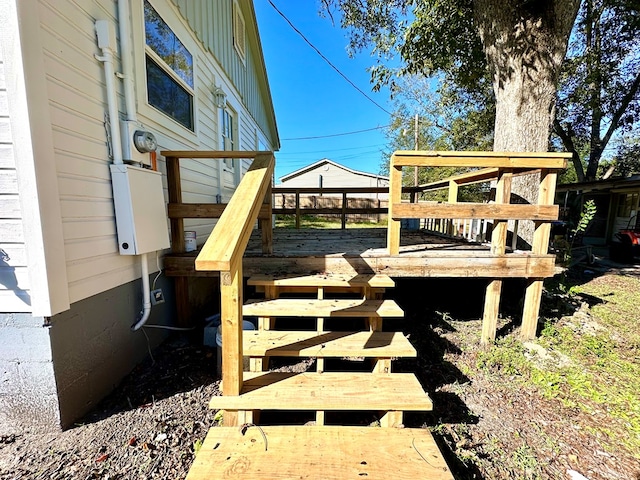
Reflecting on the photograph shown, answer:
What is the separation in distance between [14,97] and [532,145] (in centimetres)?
502

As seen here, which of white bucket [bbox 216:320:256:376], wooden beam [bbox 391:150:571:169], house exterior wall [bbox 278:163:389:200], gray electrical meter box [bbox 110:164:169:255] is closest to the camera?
white bucket [bbox 216:320:256:376]

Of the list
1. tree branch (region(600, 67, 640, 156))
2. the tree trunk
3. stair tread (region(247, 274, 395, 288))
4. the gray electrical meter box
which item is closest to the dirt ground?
stair tread (region(247, 274, 395, 288))

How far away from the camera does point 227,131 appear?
18.4 feet

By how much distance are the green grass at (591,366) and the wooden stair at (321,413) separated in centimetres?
142

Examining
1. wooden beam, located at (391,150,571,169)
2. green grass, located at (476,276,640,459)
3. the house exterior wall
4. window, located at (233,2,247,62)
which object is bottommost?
green grass, located at (476,276,640,459)

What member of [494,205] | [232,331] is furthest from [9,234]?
[494,205]

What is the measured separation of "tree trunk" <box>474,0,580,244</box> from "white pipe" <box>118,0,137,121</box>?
4.38m

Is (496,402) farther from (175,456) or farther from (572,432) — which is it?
(175,456)

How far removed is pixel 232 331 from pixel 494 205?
103 inches

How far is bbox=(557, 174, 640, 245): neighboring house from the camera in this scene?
9.70 metres

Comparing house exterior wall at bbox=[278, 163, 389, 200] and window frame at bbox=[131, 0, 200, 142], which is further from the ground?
house exterior wall at bbox=[278, 163, 389, 200]

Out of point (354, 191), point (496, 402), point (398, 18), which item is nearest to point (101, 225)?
point (496, 402)

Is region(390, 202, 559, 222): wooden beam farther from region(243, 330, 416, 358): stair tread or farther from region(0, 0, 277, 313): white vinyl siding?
region(0, 0, 277, 313): white vinyl siding

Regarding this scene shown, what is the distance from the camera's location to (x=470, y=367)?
2771 mm
